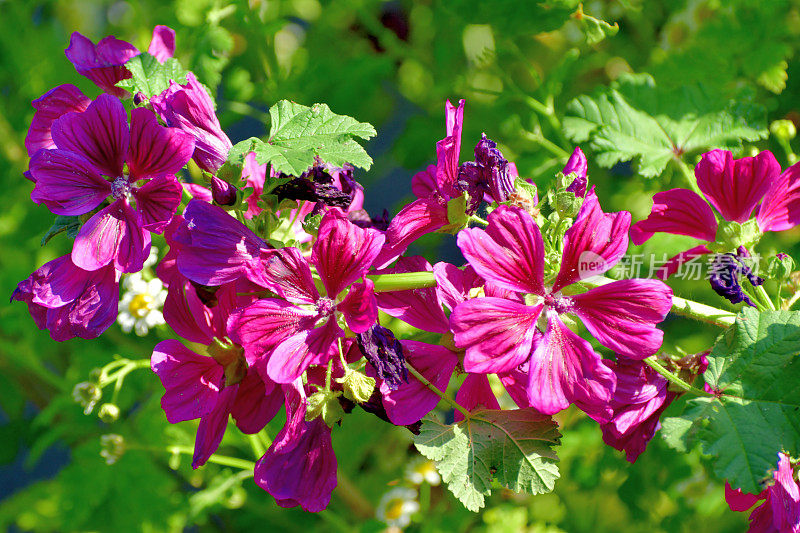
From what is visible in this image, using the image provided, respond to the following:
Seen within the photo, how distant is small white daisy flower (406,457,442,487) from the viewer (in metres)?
1.61

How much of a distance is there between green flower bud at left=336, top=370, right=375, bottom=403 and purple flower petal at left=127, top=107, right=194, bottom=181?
308mm

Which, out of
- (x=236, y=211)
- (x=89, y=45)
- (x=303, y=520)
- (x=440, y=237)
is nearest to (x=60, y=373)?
(x=303, y=520)

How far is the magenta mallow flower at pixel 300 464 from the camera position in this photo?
31.9 inches

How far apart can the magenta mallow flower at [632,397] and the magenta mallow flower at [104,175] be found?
57 centimetres

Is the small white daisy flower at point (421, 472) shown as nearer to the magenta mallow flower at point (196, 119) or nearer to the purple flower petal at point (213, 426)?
the purple flower petal at point (213, 426)

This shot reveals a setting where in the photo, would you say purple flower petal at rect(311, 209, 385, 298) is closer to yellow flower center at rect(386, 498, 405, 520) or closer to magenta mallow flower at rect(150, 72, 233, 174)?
magenta mallow flower at rect(150, 72, 233, 174)

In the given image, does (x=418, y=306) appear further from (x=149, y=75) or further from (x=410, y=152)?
(x=410, y=152)

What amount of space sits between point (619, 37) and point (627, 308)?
149cm

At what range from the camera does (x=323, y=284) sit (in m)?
0.80

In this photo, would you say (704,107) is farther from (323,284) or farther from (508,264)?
(323,284)

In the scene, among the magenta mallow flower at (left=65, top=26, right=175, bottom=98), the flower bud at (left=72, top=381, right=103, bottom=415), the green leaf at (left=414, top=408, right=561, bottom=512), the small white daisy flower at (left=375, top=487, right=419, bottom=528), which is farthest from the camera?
the small white daisy flower at (left=375, top=487, right=419, bottom=528)

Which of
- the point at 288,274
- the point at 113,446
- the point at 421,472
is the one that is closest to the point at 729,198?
the point at 288,274

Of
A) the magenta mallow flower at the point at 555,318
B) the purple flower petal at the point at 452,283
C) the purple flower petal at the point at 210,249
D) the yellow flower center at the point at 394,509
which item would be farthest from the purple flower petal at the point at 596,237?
the yellow flower center at the point at 394,509

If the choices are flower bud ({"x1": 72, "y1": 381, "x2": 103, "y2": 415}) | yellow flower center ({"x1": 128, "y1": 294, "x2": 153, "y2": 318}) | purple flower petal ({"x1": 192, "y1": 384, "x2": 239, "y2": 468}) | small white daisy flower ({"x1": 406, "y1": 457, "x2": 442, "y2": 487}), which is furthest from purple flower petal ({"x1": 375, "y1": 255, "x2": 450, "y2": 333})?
small white daisy flower ({"x1": 406, "y1": 457, "x2": 442, "y2": 487})
